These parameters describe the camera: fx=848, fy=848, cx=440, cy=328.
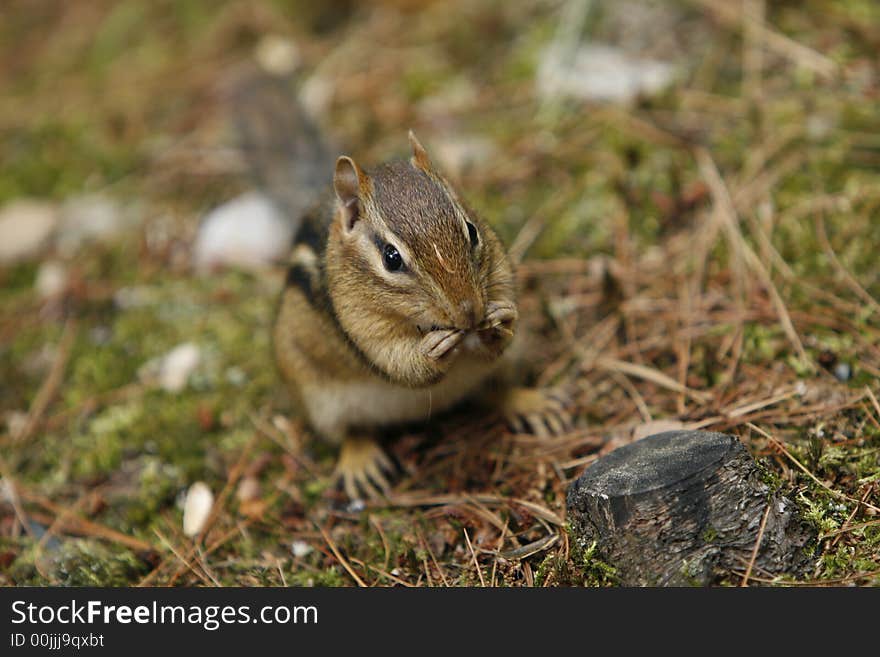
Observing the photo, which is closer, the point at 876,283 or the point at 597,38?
the point at 876,283

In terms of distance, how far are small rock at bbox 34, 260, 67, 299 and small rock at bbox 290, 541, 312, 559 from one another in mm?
2186

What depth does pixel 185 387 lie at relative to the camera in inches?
147

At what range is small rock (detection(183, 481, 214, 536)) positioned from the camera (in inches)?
122

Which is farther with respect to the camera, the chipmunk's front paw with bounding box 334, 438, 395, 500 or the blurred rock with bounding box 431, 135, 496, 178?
the blurred rock with bounding box 431, 135, 496, 178

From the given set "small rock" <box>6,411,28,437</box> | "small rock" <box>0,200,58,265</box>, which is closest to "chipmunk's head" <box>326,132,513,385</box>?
"small rock" <box>6,411,28,437</box>

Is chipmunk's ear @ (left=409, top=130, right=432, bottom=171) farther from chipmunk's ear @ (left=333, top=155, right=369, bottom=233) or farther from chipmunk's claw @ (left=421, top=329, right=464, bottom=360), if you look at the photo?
chipmunk's claw @ (left=421, top=329, right=464, bottom=360)

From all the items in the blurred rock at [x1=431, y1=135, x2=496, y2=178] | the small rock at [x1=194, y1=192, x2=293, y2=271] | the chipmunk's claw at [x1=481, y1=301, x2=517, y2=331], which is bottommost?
the small rock at [x1=194, y1=192, x2=293, y2=271]

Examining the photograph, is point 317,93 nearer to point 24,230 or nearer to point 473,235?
point 24,230

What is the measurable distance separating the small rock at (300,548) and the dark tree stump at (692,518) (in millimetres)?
1075

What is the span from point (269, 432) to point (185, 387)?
1.73ft

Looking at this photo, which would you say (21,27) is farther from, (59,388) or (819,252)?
(819,252)

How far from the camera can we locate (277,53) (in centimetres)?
524

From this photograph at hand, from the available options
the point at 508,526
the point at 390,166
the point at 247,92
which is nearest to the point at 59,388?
the point at 247,92

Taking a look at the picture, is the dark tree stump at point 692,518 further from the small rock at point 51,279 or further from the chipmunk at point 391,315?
the small rock at point 51,279
